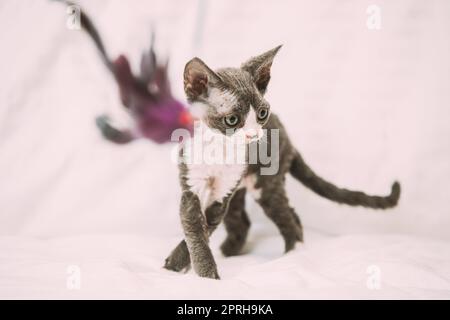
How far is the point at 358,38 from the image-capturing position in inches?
71.2

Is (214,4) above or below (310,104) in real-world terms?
above

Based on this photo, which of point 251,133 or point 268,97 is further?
point 268,97

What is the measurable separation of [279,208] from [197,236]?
327mm

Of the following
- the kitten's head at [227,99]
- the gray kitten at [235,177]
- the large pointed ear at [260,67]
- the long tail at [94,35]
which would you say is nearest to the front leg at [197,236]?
the gray kitten at [235,177]

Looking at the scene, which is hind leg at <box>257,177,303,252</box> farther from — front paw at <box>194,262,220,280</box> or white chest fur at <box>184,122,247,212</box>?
front paw at <box>194,262,220,280</box>

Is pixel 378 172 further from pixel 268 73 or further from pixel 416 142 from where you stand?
pixel 268 73

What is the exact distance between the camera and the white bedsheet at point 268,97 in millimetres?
1759

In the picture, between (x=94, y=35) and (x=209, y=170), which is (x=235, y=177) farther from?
(x=94, y=35)

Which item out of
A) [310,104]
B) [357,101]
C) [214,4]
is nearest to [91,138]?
[214,4]

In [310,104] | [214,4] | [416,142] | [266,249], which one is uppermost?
[214,4]

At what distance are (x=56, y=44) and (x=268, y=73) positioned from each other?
868mm

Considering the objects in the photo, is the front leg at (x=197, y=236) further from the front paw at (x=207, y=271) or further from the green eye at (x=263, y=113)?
the green eye at (x=263, y=113)

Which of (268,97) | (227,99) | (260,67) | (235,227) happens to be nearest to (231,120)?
(227,99)

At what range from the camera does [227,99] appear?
121cm
